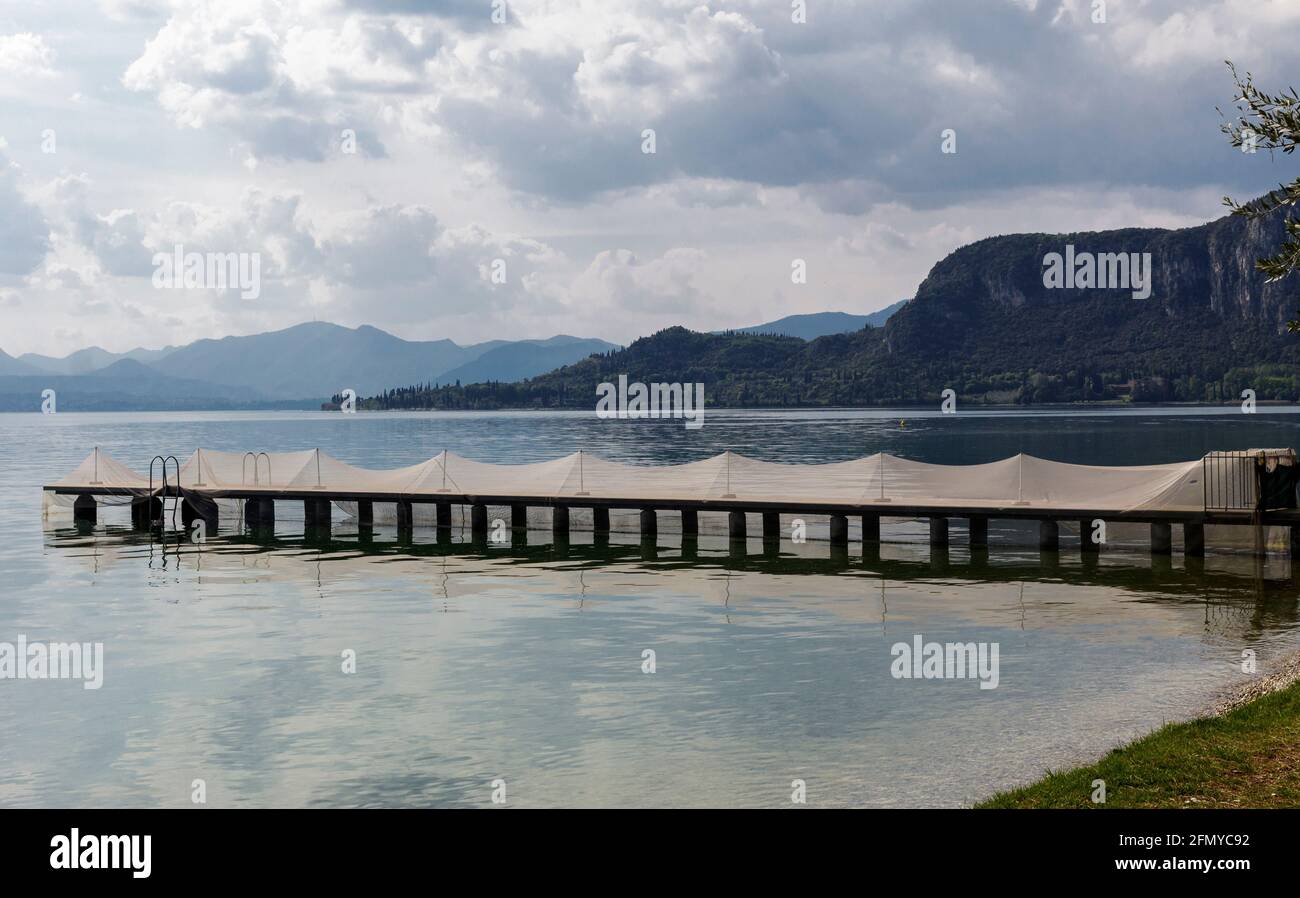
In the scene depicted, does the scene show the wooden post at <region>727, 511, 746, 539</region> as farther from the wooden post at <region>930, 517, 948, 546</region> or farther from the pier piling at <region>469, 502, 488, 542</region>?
the pier piling at <region>469, 502, 488, 542</region>

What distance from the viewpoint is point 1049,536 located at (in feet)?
120

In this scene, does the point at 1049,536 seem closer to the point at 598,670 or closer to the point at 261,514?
the point at 598,670

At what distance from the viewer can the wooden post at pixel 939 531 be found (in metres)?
38.2

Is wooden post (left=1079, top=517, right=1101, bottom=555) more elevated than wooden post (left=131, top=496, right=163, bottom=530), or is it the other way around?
wooden post (left=131, top=496, right=163, bottom=530)

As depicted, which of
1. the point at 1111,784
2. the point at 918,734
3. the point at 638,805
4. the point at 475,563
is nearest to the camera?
the point at 1111,784

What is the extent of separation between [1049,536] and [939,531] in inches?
130

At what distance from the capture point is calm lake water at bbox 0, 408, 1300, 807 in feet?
51.2

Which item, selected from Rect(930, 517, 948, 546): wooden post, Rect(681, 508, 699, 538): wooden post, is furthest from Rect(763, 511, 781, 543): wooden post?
Rect(930, 517, 948, 546): wooden post

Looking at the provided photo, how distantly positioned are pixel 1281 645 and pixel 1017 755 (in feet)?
31.9

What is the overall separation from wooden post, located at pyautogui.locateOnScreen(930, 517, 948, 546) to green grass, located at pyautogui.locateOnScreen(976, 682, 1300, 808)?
23.3 meters

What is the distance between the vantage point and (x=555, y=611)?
28562 millimetres

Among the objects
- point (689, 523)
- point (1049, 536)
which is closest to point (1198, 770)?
point (1049, 536)
